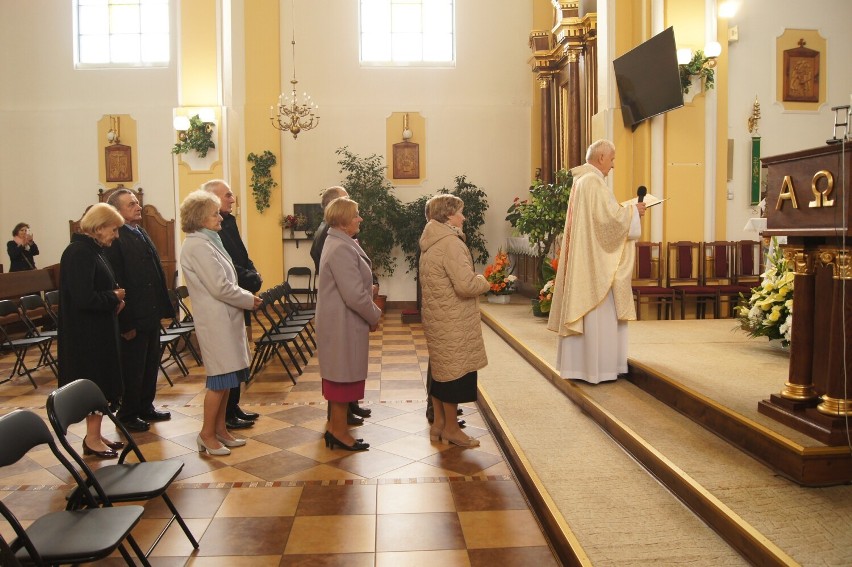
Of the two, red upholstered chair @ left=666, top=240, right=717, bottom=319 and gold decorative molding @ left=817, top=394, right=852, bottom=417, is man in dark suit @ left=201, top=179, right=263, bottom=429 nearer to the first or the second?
gold decorative molding @ left=817, top=394, right=852, bottom=417

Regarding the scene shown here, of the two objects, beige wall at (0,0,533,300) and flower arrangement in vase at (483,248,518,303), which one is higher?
beige wall at (0,0,533,300)

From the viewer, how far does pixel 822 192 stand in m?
3.19

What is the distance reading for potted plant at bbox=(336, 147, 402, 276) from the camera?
37.3 feet

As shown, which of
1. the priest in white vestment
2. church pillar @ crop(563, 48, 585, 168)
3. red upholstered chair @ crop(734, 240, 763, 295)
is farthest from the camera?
church pillar @ crop(563, 48, 585, 168)

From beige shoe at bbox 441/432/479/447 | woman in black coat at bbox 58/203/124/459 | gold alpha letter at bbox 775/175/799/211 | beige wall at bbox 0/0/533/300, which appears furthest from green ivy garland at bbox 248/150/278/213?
gold alpha letter at bbox 775/175/799/211

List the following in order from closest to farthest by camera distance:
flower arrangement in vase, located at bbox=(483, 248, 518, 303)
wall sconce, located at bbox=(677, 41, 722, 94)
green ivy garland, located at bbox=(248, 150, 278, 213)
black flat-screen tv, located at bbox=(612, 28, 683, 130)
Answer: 1. black flat-screen tv, located at bbox=(612, 28, 683, 130)
2. wall sconce, located at bbox=(677, 41, 722, 94)
3. flower arrangement in vase, located at bbox=(483, 248, 518, 303)
4. green ivy garland, located at bbox=(248, 150, 278, 213)

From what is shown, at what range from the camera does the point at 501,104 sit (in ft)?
41.1

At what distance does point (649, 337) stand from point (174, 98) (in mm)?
9764

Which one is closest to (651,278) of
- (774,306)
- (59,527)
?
(774,306)

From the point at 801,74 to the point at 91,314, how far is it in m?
9.15

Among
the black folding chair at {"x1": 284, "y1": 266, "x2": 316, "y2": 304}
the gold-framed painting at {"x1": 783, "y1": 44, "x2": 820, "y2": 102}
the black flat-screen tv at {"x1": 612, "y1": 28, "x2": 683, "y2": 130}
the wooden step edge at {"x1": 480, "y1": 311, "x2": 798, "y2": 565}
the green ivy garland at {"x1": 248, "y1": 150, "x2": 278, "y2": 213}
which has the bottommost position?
the wooden step edge at {"x1": 480, "y1": 311, "x2": 798, "y2": 565}

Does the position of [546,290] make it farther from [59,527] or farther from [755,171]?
[59,527]

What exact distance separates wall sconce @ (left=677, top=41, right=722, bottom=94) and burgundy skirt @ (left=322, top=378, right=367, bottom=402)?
206 inches

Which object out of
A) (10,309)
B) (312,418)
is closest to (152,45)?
(10,309)
